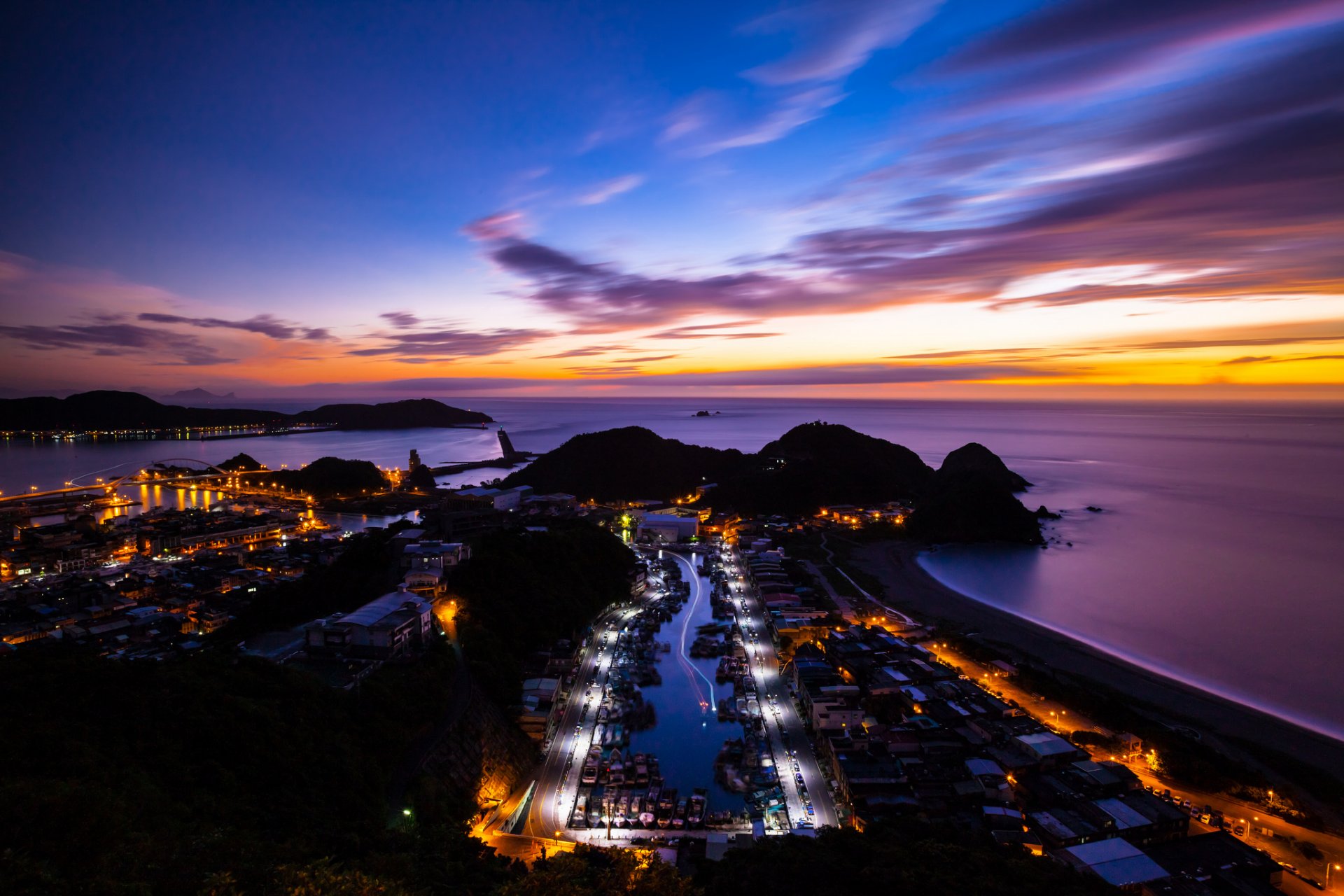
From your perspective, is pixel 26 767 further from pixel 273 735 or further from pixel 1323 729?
pixel 1323 729

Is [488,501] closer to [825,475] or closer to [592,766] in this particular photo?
[825,475]

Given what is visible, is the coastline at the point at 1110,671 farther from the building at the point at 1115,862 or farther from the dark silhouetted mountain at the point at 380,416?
the dark silhouetted mountain at the point at 380,416

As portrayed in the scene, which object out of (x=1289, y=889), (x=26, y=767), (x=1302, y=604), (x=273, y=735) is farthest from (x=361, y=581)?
(x=1302, y=604)

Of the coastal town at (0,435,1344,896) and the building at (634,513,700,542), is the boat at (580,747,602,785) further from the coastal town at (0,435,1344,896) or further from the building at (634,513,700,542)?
the building at (634,513,700,542)

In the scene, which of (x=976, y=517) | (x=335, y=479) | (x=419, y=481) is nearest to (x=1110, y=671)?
(x=976, y=517)

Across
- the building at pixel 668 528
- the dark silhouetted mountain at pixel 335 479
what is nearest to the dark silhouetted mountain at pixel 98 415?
the dark silhouetted mountain at pixel 335 479

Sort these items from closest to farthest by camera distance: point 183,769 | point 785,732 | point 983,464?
point 183,769, point 785,732, point 983,464

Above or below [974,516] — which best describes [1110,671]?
below
